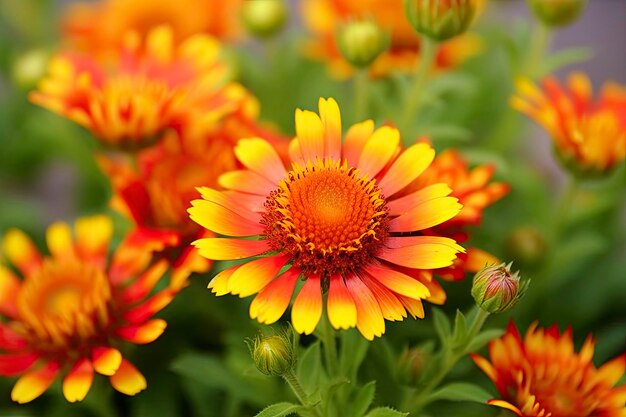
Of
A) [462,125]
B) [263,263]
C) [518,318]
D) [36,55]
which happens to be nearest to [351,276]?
[263,263]

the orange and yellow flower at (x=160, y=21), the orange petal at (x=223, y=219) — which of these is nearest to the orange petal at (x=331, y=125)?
the orange petal at (x=223, y=219)

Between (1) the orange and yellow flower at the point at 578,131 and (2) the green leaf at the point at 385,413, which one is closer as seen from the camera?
(2) the green leaf at the point at 385,413

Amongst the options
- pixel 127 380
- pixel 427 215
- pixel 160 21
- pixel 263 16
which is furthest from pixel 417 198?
pixel 160 21

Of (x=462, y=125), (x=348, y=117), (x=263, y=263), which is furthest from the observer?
(x=462, y=125)

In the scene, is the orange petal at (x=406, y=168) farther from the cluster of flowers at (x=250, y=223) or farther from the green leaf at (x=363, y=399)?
the green leaf at (x=363, y=399)

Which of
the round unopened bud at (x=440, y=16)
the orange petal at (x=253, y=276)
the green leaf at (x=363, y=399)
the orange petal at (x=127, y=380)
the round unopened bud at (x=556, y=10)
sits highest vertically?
the round unopened bud at (x=556, y=10)

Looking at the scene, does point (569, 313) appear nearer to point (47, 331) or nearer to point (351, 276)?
point (351, 276)

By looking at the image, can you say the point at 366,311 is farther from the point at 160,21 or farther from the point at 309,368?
the point at 160,21
